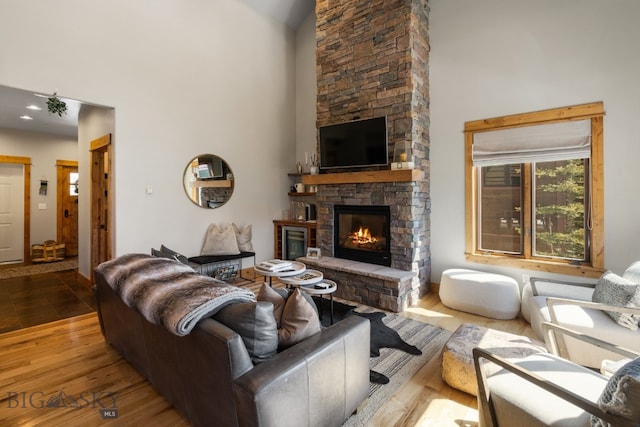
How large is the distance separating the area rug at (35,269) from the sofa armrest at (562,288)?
738 centimetres

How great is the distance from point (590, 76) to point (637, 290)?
2.32 meters

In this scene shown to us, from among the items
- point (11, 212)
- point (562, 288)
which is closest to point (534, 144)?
point (562, 288)

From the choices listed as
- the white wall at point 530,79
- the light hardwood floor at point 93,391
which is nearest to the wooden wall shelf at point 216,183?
the light hardwood floor at point 93,391

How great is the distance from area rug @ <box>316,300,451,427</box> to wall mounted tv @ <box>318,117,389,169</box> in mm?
1916

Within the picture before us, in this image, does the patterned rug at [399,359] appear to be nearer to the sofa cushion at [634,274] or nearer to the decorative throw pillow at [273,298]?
the decorative throw pillow at [273,298]

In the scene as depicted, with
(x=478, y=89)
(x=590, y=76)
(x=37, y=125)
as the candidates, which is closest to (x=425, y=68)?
(x=478, y=89)

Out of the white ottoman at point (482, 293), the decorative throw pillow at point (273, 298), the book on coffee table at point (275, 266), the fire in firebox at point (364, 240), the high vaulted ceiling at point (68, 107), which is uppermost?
the high vaulted ceiling at point (68, 107)

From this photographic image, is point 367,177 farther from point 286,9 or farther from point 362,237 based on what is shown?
point 286,9

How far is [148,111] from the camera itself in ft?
13.1

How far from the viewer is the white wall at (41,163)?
20.7ft

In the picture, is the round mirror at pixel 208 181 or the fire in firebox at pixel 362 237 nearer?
the fire in firebox at pixel 362 237

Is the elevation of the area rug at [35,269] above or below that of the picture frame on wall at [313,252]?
below

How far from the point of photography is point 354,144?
13.9 feet

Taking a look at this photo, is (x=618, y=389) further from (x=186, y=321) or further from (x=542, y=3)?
(x=542, y=3)
